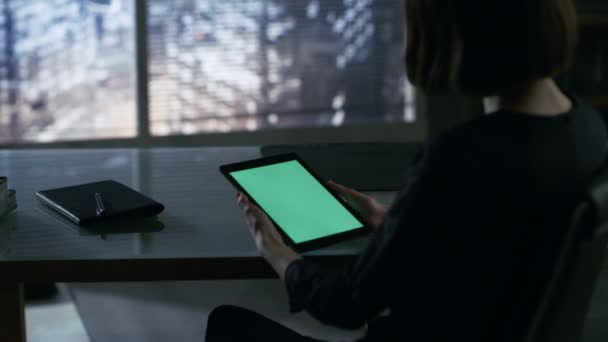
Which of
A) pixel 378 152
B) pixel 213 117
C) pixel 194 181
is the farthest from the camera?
pixel 213 117

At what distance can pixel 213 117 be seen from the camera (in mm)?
3555

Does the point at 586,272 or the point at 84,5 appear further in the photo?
the point at 84,5

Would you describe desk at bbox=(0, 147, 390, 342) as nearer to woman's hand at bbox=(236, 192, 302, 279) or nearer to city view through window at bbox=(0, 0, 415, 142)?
woman's hand at bbox=(236, 192, 302, 279)

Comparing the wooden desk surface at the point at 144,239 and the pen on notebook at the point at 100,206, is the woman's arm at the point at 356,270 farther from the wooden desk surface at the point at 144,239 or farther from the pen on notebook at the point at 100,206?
the pen on notebook at the point at 100,206

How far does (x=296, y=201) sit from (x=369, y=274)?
12.4 inches

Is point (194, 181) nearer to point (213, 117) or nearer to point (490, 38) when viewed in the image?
point (490, 38)

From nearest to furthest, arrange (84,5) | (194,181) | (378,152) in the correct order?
(194,181) < (378,152) < (84,5)

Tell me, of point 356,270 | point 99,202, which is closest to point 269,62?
point 99,202

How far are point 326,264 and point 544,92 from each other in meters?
0.38

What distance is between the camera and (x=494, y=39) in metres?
0.99

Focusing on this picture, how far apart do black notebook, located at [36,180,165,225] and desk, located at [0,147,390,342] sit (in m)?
0.02

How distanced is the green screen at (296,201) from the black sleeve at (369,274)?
0.12 m

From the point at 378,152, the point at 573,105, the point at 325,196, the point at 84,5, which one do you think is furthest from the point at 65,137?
the point at 573,105

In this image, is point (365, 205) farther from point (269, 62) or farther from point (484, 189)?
point (269, 62)
